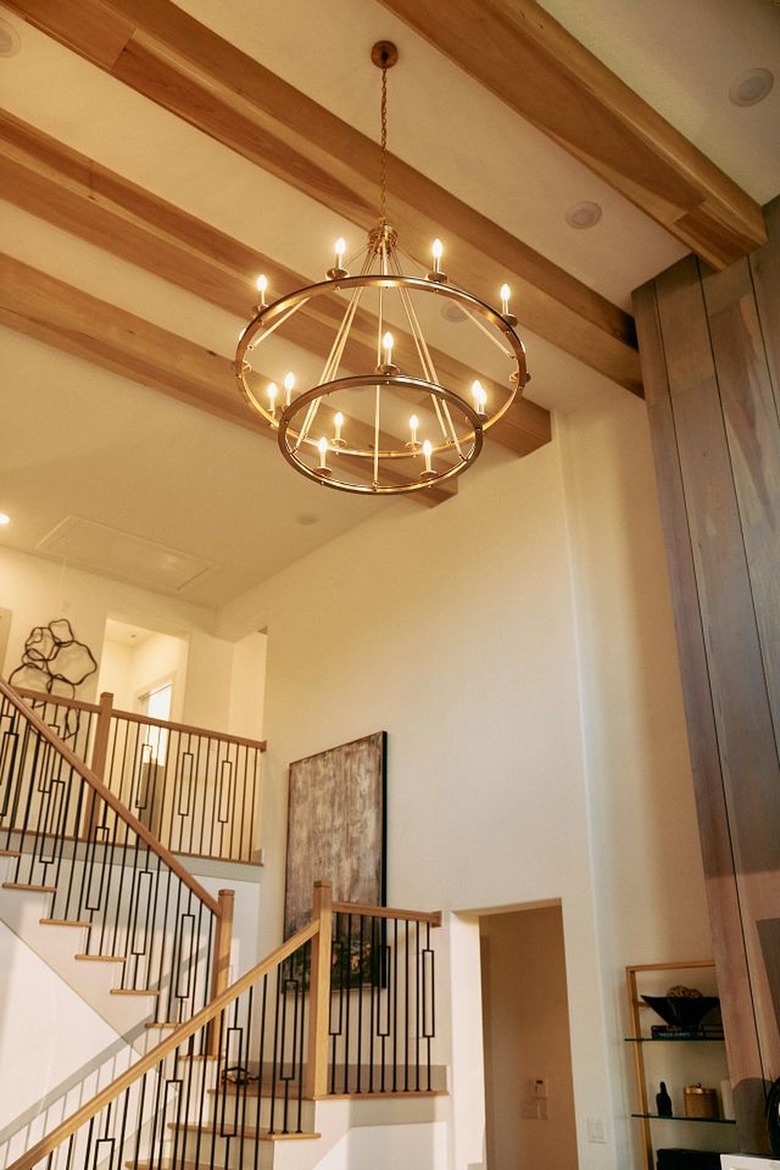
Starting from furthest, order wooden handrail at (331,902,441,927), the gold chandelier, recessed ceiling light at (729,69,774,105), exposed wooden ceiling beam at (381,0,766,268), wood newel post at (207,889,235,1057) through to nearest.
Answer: wood newel post at (207,889,235,1057) < wooden handrail at (331,902,441,927) < recessed ceiling light at (729,69,774,105) < exposed wooden ceiling beam at (381,0,766,268) < the gold chandelier

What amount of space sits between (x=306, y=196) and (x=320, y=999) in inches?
170

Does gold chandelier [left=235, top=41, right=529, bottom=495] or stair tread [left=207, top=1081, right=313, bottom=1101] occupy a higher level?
gold chandelier [left=235, top=41, right=529, bottom=495]

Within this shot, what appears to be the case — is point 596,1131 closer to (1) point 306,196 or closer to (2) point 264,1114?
(2) point 264,1114

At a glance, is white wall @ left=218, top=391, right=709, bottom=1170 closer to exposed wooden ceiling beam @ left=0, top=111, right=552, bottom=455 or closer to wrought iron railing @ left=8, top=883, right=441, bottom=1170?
wrought iron railing @ left=8, top=883, right=441, bottom=1170

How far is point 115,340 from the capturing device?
5906 millimetres

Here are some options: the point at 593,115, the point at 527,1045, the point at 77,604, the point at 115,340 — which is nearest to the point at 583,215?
the point at 593,115

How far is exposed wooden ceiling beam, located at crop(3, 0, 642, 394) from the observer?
157 inches

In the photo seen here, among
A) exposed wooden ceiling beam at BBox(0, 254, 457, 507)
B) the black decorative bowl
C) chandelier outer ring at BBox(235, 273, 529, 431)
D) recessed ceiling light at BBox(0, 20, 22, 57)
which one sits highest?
recessed ceiling light at BBox(0, 20, 22, 57)

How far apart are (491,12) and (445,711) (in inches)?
173

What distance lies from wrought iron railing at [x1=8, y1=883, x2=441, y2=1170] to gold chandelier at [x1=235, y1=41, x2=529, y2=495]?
9.31 ft

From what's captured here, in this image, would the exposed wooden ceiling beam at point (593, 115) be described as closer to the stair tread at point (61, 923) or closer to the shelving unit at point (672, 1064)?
the shelving unit at point (672, 1064)

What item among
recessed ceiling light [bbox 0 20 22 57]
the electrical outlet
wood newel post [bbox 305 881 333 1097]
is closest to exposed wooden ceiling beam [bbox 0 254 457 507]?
recessed ceiling light [bbox 0 20 22 57]

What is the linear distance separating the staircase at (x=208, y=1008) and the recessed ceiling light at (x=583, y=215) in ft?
13.2

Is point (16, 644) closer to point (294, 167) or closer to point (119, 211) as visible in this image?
point (119, 211)
